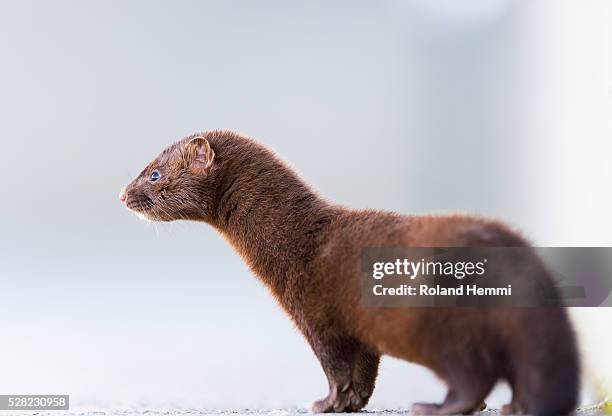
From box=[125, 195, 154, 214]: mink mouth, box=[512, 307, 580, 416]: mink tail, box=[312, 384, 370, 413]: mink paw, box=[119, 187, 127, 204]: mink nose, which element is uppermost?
box=[119, 187, 127, 204]: mink nose

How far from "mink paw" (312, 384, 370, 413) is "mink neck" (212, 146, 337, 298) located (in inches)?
18.5

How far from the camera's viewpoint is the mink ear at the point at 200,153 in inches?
162

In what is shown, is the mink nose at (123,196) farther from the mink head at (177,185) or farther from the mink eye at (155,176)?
the mink eye at (155,176)

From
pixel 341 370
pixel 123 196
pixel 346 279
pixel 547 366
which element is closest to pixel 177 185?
pixel 123 196

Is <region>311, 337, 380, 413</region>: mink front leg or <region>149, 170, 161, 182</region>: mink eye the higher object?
<region>149, 170, 161, 182</region>: mink eye

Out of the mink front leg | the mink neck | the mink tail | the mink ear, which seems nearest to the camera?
the mink tail

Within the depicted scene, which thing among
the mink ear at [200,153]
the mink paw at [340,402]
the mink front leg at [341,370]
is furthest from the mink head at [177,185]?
the mink paw at [340,402]

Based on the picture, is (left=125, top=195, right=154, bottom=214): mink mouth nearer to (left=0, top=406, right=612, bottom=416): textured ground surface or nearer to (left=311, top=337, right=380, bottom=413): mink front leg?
(left=0, top=406, right=612, bottom=416): textured ground surface

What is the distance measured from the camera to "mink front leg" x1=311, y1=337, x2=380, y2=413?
378cm

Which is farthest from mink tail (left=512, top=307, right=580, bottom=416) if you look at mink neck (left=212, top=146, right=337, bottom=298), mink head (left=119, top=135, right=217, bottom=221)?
mink head (left=119, top=135, right=217, bottom=221)

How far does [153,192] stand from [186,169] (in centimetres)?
21

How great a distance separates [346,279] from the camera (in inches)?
145

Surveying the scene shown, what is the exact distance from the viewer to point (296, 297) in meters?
3.86

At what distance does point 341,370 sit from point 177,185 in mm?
1116
